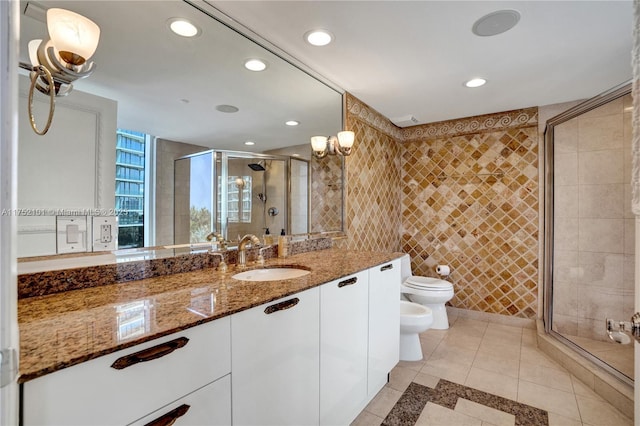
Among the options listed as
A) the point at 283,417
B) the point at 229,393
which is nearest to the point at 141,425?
the point at 229,393

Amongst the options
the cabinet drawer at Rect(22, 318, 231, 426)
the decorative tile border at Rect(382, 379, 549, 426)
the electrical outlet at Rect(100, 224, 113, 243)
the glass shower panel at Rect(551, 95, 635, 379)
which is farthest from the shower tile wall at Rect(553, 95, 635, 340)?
the electrical outlet at Rect(100, 224, 113, 243)

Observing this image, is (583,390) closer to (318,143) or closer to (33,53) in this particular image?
(318,143)

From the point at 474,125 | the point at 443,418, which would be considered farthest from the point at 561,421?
the point at 474,125

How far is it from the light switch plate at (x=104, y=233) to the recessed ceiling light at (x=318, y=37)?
1409 mm

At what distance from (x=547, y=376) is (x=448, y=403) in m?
0.89

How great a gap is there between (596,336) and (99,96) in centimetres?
375

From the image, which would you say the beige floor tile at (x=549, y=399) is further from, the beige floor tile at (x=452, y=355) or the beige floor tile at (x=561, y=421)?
the beige floor tile at (x=452, y=355)

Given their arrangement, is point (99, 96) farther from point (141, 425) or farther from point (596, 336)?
point (596, 336)

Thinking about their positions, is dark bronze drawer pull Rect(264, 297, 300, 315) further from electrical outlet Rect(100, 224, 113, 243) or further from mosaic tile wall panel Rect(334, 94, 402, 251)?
mosaic tile wall panel Rect(334, 94, 402, 251)

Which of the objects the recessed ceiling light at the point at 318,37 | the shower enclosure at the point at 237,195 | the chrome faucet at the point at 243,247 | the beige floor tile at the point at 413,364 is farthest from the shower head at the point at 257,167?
the beige floor tile at the point at 413,364

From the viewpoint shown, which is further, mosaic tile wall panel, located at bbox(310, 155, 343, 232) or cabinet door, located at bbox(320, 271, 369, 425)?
mosaic tile wall panel, located at bbox(310, 155, 343, 232)

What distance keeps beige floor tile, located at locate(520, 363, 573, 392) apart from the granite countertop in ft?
5.72

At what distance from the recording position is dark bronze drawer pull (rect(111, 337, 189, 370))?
69cm

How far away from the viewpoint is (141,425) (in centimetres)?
73
